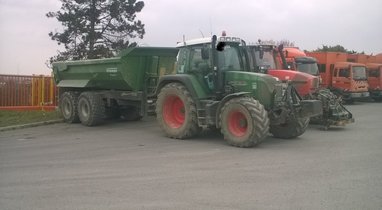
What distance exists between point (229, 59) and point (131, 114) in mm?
6166

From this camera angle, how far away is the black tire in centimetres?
1731

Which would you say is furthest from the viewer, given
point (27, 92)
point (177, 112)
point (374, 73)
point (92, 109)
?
point (374, 73)

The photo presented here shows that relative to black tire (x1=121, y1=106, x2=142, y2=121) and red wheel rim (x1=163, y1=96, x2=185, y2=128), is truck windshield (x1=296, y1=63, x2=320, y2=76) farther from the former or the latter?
red wheel rim (x1=163, y1=96, x2=185, y2=128)

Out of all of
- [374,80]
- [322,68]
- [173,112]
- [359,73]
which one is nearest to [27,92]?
[173,112]

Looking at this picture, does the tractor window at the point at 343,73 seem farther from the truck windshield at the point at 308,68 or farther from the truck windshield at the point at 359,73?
the truck windshield at the point at 308,68

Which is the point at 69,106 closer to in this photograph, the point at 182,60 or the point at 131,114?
the point at 131,114

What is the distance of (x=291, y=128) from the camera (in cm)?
1243

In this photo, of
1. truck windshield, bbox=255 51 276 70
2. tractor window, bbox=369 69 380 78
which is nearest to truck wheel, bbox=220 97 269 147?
truck windshield, bbox=255 51 276 70

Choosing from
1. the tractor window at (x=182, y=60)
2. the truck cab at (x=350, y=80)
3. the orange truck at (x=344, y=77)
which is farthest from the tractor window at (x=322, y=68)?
the tractor window at (x=182, y=60)

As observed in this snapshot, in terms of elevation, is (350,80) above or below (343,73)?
below

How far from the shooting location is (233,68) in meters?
12.3

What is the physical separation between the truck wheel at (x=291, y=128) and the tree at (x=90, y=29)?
63.4 ft

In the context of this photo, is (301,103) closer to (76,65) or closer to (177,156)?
(177,156)

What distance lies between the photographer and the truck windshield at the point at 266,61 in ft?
43.9
